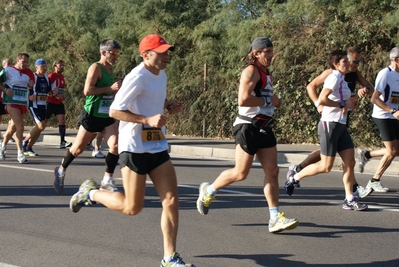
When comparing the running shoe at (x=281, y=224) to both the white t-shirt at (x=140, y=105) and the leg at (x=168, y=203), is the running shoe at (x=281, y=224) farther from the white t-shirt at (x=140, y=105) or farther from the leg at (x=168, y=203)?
the white t-shirt at (x=140, y=105)

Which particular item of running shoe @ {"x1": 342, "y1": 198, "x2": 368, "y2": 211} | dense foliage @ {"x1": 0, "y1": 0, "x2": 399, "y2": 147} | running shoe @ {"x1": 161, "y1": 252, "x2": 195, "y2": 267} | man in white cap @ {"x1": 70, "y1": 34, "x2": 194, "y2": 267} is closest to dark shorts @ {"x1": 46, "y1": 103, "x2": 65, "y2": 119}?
dense foliage @ {"x1": 0, "y1": 0, "x2": 399, "y2": 147}

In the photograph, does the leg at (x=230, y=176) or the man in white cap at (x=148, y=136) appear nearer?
the man in white cap at (x=148, y=136)

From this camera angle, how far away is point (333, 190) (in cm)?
974

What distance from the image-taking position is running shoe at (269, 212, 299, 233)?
6828 millimetres

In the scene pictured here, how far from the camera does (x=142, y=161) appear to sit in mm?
5633

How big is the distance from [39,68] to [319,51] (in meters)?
6.27

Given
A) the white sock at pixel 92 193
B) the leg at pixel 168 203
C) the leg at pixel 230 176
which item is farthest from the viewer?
the leg at pixel 230 176

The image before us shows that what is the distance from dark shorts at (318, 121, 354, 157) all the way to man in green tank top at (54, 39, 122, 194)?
247 cm

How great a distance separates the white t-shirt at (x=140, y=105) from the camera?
558 cm

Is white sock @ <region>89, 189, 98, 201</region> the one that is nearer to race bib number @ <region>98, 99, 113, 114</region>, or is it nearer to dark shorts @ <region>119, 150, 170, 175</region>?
dark shorts @ <region>119, 150, 170, 175</region>

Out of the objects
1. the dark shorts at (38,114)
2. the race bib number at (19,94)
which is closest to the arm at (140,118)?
the race bib number at (19,94)

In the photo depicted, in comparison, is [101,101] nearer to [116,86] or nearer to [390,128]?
[116,86]

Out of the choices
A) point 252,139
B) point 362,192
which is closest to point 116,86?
point 252,139

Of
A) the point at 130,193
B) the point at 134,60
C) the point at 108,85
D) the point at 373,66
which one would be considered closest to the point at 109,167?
the point at 108,85
